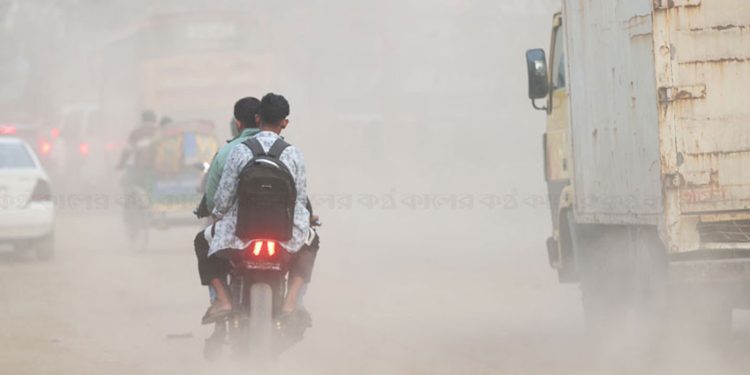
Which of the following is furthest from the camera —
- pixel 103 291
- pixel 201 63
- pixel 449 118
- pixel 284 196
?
pixel 449 118

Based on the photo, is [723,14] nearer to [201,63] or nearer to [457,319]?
[457,319]

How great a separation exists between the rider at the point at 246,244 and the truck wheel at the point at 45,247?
12.9 metres

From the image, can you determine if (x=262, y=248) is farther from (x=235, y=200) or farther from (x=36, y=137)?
(x=36, y=137)

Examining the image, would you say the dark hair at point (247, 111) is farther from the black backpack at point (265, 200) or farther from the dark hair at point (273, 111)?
the black backpack at point (265, 200)

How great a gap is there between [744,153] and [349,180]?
27693 millimetres

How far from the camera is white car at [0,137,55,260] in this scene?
19891mm

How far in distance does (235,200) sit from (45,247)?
43.4 ft

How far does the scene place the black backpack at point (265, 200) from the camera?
7812 mm

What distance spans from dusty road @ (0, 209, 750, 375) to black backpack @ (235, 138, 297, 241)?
889 millimetres

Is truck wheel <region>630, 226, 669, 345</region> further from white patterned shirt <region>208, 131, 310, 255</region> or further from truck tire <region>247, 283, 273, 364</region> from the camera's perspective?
truck tire <region>247, 283, 273, 364</region>

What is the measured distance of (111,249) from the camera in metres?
23.4

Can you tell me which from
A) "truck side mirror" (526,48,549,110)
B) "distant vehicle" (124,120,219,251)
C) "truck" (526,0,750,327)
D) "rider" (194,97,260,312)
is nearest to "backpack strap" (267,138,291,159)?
"rider" (194,97,260,312)

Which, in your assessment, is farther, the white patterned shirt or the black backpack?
the white patterned shirt

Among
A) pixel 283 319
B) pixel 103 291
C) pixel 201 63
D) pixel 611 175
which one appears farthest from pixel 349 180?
→ pixel 283 319
